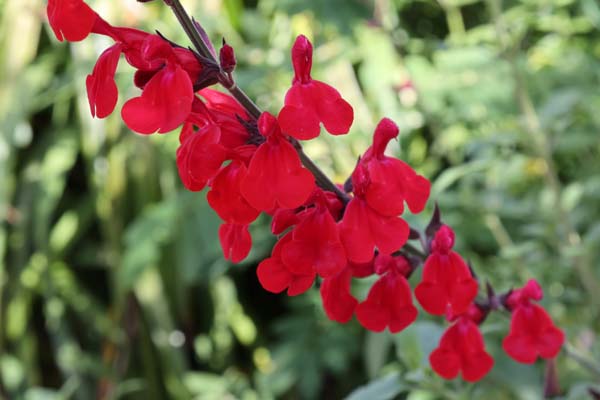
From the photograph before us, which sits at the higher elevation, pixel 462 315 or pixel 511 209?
pixel 462 315

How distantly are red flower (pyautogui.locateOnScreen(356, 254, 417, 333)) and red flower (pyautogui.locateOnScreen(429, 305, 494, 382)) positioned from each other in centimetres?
5

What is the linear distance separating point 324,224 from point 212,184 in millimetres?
68

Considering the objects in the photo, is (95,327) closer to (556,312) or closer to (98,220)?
(98,220)

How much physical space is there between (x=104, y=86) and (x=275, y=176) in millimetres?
106

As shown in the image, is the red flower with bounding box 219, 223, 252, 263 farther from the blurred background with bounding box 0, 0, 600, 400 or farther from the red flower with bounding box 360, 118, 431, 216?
the blurred background with bounding box 0, 0, 600, 400

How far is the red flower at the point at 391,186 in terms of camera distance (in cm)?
46

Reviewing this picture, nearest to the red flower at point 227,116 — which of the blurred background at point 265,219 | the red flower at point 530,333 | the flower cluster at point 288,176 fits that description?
the flower cluster at point 288,176

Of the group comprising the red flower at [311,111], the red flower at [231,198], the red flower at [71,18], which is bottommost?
the red flower at [231,198]

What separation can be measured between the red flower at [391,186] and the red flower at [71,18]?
0.18 meters

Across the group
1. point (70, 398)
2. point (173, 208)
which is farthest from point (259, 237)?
point (70, 398)

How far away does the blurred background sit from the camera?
1.16m

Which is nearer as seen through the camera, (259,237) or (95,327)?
(259,237)

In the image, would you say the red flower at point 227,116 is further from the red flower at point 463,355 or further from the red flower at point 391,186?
the red flower at point 463,355

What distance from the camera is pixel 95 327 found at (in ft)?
6.17
